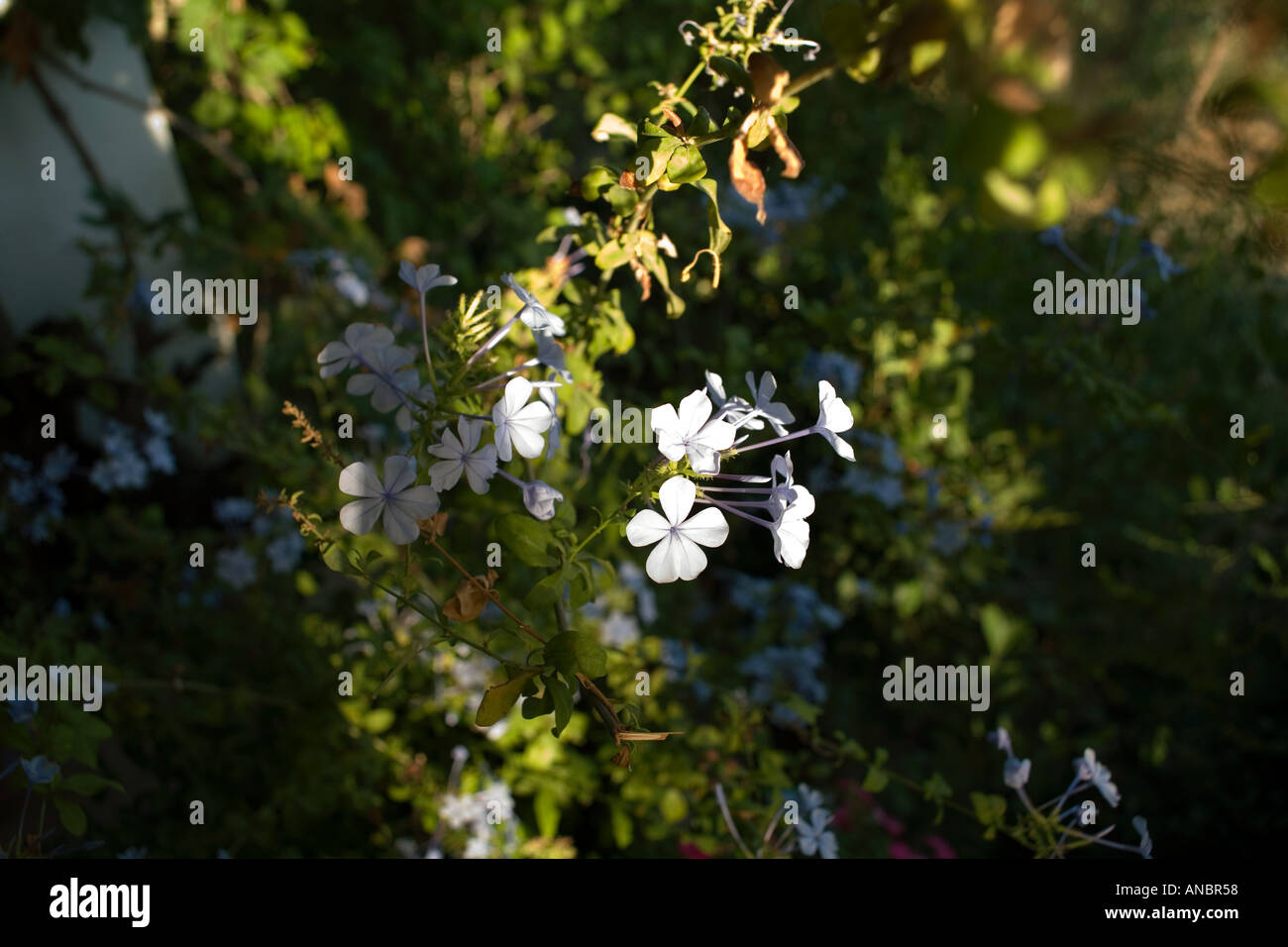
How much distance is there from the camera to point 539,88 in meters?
3.19

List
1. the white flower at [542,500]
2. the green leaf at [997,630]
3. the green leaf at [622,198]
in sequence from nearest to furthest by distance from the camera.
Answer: the white flower at [542,500] → the green leaf at [622,198] → the green leaf at [997,630]

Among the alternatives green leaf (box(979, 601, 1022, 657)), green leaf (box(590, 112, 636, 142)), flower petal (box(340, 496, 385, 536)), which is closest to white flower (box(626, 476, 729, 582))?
flower petal (box(340, 496, 385, 536))

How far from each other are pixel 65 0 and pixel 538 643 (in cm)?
230

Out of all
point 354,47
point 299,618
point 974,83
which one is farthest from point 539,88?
point 974,83

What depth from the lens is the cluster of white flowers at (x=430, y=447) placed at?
76 centimetres

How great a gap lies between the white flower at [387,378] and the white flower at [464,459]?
10 cm

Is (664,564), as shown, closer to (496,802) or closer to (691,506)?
(691,506)

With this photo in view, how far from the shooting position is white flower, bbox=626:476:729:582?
728 mm

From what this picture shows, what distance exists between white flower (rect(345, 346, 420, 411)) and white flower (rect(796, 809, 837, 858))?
703 mm

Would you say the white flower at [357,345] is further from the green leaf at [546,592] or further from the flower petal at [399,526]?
the green leaf at [546,592]

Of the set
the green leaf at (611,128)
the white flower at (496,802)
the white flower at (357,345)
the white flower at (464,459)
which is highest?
the green leaf at (611,128)

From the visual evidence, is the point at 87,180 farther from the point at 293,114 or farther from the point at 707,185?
the point at 707,185

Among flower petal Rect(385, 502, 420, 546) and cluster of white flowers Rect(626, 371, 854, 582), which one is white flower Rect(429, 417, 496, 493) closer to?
flower petal Rect(385, 502, 420, 546)

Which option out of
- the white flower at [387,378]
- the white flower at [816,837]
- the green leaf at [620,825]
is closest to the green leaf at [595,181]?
the white flower at [387,378]
